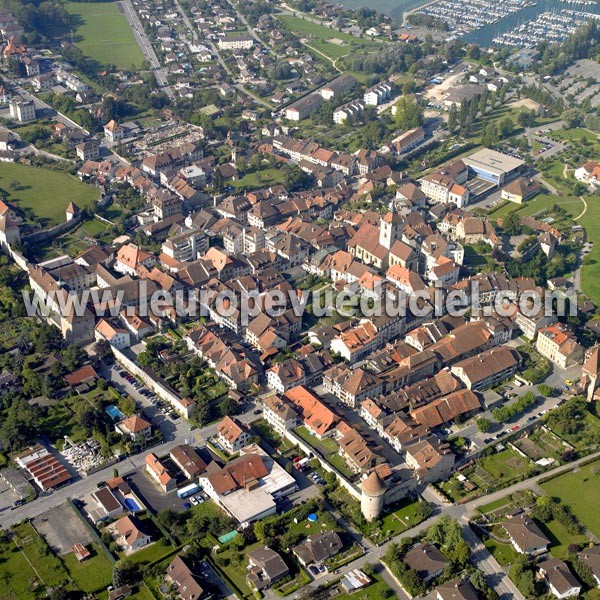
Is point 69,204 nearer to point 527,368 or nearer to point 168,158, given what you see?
point 168,158

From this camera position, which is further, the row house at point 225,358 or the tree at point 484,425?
the row house at point 225,358

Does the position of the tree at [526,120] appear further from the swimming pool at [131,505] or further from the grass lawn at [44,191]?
the swimming pool at [131,505]

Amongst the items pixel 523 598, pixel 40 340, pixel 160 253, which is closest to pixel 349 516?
pixel 523 598

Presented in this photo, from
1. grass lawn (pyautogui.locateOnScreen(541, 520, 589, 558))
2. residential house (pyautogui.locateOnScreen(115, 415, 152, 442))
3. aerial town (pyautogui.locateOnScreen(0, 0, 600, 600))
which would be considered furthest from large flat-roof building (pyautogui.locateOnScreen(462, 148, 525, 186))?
residential house (pyautogui.locateOnScreen(115, 415, 152, 442))

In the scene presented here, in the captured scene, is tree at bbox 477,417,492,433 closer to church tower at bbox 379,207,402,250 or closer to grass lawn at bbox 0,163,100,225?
church tower at bbox 379,207,402,250

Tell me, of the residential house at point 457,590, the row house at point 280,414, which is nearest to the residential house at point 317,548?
the residential house at point 457,590

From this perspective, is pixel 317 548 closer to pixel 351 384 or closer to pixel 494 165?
pixel 351 384
